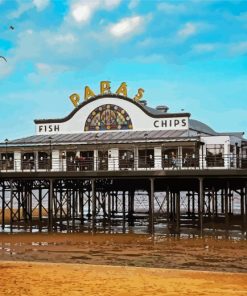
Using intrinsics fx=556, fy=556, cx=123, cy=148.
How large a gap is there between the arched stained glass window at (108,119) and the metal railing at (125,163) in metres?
3.29

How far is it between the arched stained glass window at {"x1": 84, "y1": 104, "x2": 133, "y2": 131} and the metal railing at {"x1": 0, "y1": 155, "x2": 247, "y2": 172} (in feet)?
10.8

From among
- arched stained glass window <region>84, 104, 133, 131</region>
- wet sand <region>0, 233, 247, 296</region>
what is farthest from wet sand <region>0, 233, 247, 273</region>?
arched stained glass window <region>84, 104, 133, 131</region>

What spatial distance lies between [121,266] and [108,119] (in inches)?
800

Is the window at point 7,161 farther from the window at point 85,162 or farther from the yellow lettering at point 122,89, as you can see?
the yellow lettering at point 122,89

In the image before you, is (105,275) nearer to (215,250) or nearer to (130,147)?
(215,250)

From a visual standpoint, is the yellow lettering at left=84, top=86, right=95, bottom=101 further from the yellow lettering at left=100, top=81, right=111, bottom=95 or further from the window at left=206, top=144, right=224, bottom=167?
the window at left=206, top=144, right=224, bottom=167

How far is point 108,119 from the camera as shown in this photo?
130 ft

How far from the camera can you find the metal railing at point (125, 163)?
34.2m

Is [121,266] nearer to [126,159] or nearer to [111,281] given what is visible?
[111,281]

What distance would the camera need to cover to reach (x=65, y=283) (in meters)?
17.2

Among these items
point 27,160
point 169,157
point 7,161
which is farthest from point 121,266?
point 27,160

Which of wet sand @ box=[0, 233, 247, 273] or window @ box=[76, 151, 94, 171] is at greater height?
window @ box=[76, 151, 94, 171]

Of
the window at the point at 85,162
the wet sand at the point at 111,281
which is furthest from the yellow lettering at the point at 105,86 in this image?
the wet sand at the point at 111,281

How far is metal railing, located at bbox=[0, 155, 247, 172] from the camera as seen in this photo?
1345 inches
